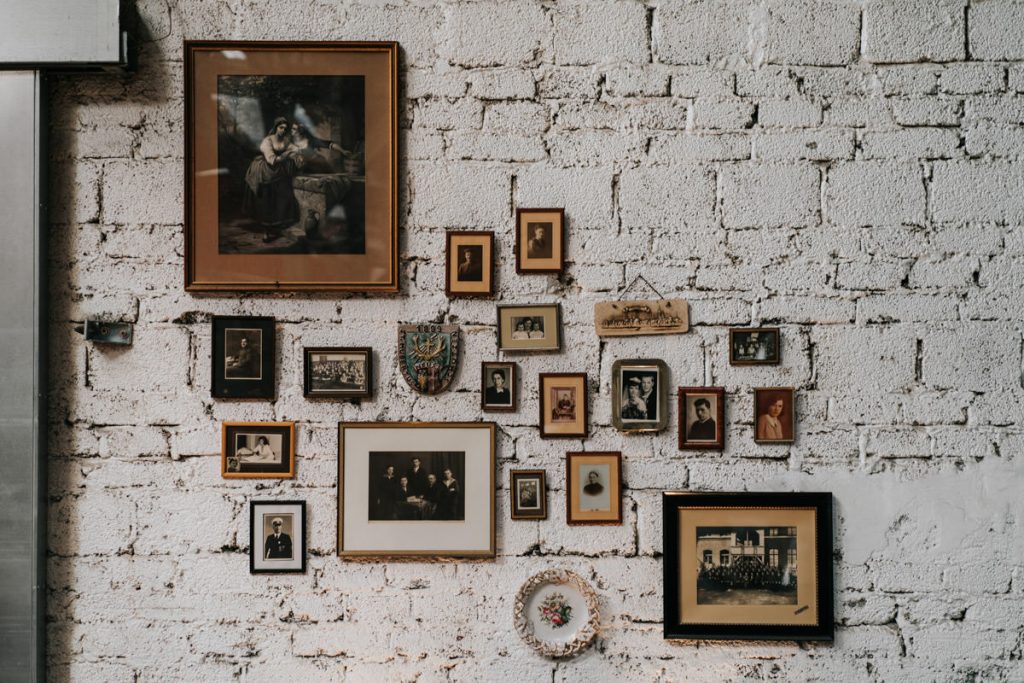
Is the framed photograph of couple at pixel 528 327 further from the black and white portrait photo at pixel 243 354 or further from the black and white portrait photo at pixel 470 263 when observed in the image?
the black and white portrait photo at pixel 243 354

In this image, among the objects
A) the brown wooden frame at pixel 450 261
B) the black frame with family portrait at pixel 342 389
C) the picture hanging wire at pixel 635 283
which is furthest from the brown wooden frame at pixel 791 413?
the black frame with family portrait at pixel 342 389

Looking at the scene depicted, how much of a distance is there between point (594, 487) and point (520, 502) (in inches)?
8.1

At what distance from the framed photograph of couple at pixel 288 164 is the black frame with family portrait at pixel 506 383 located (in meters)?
0.37

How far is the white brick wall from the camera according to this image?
198 cm

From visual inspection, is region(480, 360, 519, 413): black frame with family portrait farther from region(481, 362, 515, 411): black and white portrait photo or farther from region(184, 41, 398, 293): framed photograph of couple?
region(184, 41, 398, 293): framed photograph of couple

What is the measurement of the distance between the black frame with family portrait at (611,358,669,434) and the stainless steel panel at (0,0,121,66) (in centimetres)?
160

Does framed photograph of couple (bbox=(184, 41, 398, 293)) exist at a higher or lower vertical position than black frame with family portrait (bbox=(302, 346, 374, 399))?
higher

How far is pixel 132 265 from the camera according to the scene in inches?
79.0

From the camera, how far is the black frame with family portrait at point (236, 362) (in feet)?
6.48

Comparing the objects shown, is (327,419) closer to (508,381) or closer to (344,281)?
(344,281)

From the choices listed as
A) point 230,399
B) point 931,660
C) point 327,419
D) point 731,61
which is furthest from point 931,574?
point 230,399

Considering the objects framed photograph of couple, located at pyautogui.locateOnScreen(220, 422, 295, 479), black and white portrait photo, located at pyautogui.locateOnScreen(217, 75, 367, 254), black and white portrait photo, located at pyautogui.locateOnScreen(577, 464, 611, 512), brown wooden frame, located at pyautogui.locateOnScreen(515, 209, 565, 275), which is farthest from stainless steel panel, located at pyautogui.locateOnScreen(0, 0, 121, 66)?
black and white portrait photo, located at pyautogui.locateOnScreen(577, 464, 611, 512)

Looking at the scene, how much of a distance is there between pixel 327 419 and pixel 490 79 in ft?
3.44

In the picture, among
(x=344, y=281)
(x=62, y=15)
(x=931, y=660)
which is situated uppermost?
(x=62, y=15)
